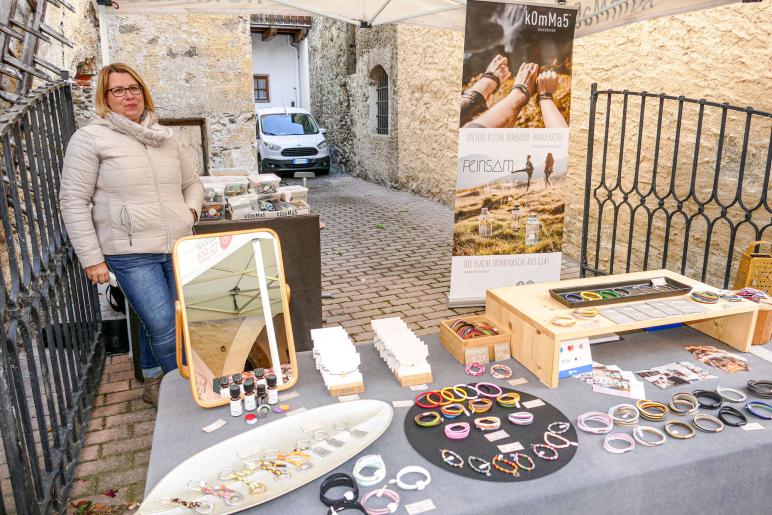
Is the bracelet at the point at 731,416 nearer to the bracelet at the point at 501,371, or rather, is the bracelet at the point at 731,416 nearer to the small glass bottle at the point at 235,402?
the bracelet at the point at 501,371

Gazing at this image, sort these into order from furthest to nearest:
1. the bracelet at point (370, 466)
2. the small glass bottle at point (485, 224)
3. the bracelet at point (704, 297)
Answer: the small glass bottle at point (485, 224), the bracelet at point (704, 297), the bracelet at point (370, 466)

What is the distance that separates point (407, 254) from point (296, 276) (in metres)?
3.03

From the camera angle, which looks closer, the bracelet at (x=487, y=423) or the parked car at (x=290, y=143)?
the bracelet at (x=487, y=423)

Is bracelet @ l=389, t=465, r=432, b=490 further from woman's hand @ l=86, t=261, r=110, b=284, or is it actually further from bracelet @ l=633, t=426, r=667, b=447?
woman's hand @ l=86, t=261, r=110, b=284

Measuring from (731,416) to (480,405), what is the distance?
85 cm

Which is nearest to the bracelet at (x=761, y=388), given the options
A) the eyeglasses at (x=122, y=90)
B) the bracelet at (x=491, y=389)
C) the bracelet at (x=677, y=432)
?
the bracelet at (x=677, y=432)

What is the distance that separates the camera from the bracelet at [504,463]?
1.69 metres

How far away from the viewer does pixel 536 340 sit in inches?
90.4

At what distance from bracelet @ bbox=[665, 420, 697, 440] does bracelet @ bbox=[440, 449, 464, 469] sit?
0.71m

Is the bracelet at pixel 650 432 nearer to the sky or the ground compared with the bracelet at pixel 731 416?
nearer to the ground

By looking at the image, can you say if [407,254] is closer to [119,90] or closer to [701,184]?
[701,184]

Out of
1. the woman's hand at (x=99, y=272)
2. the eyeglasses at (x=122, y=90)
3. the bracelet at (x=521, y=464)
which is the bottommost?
the bracelet at (x=521, y=464)

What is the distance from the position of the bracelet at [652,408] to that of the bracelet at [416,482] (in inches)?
32.6

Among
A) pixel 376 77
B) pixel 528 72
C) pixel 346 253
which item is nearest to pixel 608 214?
pixel 528 72
